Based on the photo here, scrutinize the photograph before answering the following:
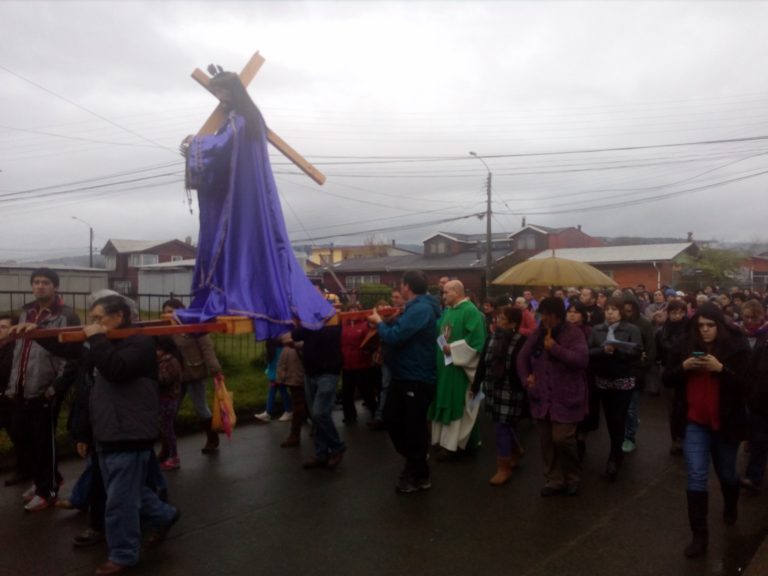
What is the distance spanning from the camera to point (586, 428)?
6363 millimetres

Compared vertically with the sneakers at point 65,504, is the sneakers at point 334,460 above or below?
below

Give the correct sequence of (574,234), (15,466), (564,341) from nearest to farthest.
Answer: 1. (564,341)
2. (15,466)
3. (574,234)

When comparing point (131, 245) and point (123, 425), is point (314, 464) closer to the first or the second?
point (123, 425)

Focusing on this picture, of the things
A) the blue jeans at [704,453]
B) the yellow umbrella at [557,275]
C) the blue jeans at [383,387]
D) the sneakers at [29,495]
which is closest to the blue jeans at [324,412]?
the blue jeans at [383,387]

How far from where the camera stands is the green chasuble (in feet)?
21.1

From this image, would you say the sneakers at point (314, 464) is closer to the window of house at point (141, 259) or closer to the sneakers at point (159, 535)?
the sneakers at point (159, 535)

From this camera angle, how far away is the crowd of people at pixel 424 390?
4.06 m

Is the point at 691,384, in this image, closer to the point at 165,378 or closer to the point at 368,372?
the point at 165,378

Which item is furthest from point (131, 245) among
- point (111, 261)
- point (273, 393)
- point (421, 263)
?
point (273, 393)

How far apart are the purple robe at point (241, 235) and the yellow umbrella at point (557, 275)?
18.6ft

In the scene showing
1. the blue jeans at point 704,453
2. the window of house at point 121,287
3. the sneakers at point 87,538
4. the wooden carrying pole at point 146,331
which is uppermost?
the window of house at point 121,287

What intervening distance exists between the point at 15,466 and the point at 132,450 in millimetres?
3208

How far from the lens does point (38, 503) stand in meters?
5.26

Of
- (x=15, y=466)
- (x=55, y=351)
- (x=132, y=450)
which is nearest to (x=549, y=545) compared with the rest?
(x=132, y=450)
